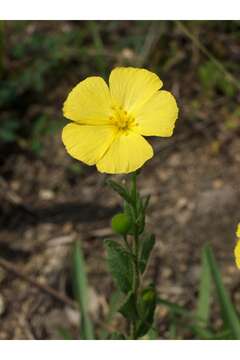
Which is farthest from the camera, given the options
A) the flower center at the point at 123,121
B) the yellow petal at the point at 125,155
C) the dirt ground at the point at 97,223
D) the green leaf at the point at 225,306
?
the dirt ground at the point at 97,223

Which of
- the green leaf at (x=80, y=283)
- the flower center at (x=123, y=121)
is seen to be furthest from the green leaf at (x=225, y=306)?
the flower center at (x=123, y=121)

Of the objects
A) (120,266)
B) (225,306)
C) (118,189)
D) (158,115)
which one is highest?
(158,115)

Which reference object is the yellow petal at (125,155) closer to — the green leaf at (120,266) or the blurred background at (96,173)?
the green leaf at (120,266)

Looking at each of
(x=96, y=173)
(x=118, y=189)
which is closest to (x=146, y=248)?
(x=118, y=189)

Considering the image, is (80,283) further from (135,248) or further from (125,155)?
(125,155)

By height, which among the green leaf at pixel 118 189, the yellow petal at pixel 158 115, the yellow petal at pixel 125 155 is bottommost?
the green leaf at pixel 118 189

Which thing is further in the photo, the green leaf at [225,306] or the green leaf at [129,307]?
the green leaf at [225,306]

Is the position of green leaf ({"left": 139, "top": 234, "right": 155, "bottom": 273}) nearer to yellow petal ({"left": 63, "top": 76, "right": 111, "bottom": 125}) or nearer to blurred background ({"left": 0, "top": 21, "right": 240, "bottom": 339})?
yellow petal ({"left": 63, "top": 76, "right": 111, "bottom": 125})
